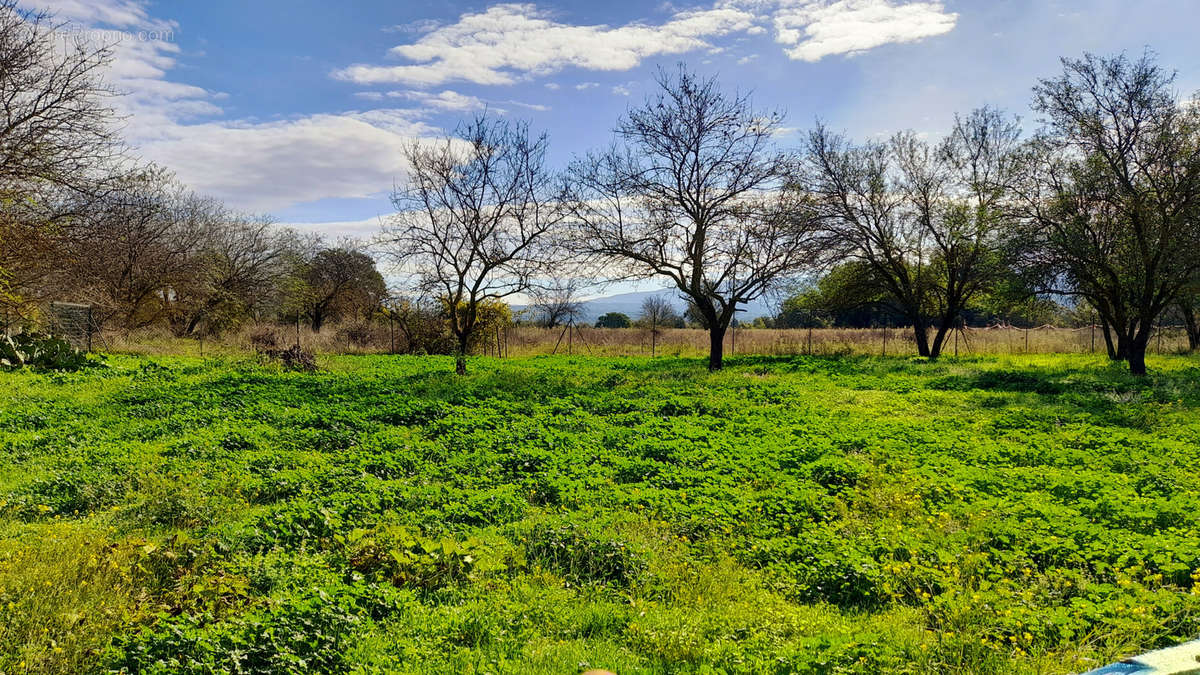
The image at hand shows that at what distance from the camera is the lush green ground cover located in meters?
4.11

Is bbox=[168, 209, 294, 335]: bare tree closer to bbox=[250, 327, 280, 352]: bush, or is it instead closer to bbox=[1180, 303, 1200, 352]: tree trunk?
bbox=[250, 327, 280, 352]: bush

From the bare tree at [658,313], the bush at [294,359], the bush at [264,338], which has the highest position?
the bare tree at [658,313]

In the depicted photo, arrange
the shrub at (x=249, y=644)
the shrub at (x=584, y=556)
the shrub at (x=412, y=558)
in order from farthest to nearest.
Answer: the shrub at (x=584, y=556), the shrub at (x=412, y=558), the shrub at (x=249, y=644)

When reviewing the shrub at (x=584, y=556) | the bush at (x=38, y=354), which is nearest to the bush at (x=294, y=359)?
the bush at (x=38, y=354)

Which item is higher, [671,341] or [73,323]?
[73,323]

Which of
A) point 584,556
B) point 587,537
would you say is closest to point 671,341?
point 587,537

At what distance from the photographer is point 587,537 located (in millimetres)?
6012

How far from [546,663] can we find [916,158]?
93.0ft

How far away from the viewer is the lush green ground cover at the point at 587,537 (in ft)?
13.5

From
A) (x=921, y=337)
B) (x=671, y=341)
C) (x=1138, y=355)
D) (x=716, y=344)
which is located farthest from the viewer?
(x=671, y=341)

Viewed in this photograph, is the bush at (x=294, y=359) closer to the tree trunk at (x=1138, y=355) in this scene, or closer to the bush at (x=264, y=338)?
the bush at (x=264, y=338)

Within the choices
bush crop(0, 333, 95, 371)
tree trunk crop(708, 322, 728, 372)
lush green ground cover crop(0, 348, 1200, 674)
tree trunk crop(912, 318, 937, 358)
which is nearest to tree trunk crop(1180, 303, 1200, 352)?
tree trunk crop(912, 318, 937, 358)

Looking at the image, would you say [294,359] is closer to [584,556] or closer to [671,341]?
[584,556]

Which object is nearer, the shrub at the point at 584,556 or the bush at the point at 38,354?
the shrub at the point at 584,556
